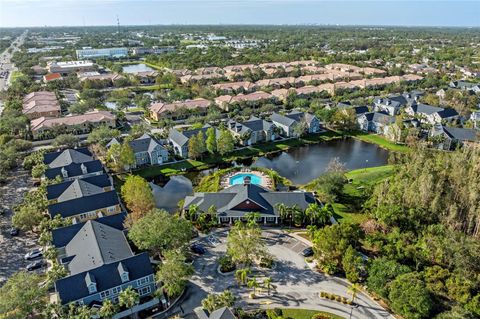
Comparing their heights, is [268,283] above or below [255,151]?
below

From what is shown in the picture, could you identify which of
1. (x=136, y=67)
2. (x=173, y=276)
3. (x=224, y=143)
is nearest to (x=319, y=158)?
(x=224, y=143)

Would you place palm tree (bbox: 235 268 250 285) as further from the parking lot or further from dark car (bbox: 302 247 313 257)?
the parking lot

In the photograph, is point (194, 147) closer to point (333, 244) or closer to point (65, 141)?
point (65, 141)

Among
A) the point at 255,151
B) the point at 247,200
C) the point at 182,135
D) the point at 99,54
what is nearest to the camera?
the point at 247,200

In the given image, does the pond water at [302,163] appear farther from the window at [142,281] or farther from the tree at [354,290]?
the tree at [354,290]

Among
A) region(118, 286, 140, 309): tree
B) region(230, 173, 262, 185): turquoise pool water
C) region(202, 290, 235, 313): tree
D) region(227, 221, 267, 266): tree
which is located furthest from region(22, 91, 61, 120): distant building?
region(202, 290, 235, 313): tree

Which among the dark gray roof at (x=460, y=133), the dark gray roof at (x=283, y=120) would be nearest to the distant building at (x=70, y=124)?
the dark gray roof at (x=283, y=120)
